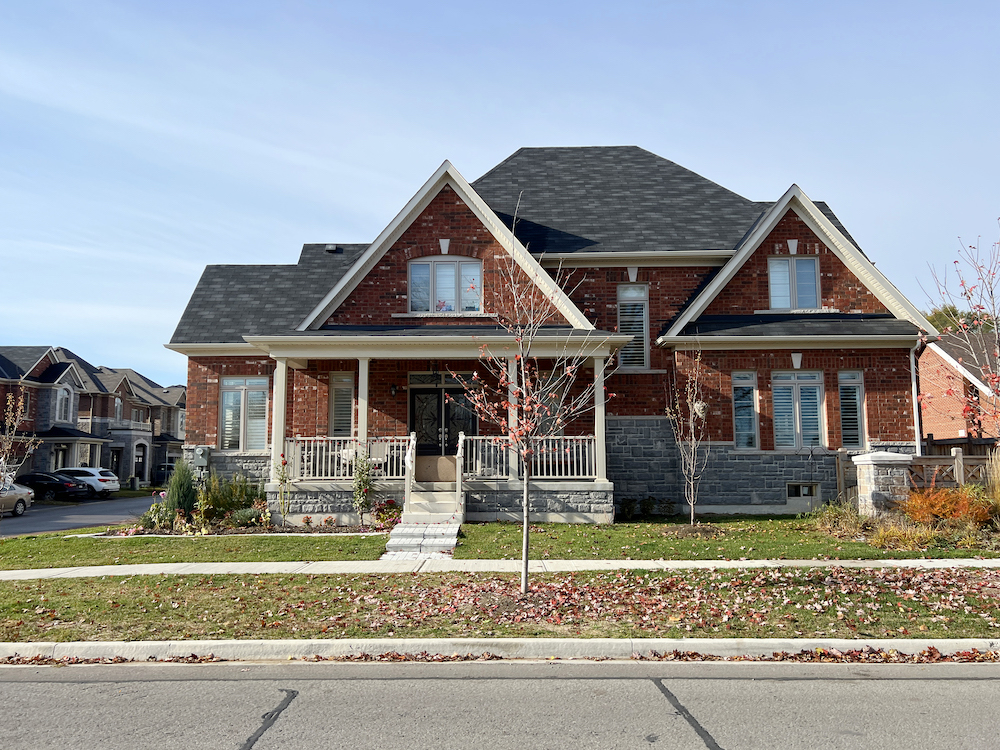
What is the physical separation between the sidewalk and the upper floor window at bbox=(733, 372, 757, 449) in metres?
6.99

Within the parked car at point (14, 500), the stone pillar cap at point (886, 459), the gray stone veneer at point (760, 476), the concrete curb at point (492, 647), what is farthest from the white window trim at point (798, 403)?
the parked car at point (14, 500)

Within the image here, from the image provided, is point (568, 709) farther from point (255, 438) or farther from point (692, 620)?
point (255, 438)

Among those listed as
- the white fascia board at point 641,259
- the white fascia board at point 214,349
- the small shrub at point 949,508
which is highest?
the white fascia board at point 641,259

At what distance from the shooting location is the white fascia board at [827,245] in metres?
18.5

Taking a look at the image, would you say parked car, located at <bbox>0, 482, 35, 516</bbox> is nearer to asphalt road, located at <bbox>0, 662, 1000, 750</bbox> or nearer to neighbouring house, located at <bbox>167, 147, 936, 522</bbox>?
neighbouring house, located at <bbox>167, 147, 936, 522</bbox>

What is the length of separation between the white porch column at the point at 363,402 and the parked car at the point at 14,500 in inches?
721

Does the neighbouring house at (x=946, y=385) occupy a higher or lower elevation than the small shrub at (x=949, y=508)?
higher

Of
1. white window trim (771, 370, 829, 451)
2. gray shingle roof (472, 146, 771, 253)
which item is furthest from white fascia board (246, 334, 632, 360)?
white window trim (771, 370, 829, 451)

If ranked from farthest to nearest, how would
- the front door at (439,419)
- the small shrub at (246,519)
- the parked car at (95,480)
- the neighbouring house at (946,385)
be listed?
the parked car at (95,480)
the neighbouring house at (946,385)
the front door at (439,419)
the small shrub at (246,519)

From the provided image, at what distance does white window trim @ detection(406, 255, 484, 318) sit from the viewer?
60.9ft

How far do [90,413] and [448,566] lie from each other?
4658cm

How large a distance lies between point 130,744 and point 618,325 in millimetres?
16301

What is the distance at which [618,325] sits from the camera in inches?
787

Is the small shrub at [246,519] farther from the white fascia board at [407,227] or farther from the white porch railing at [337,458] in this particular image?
the white fascia board at [407,227]
